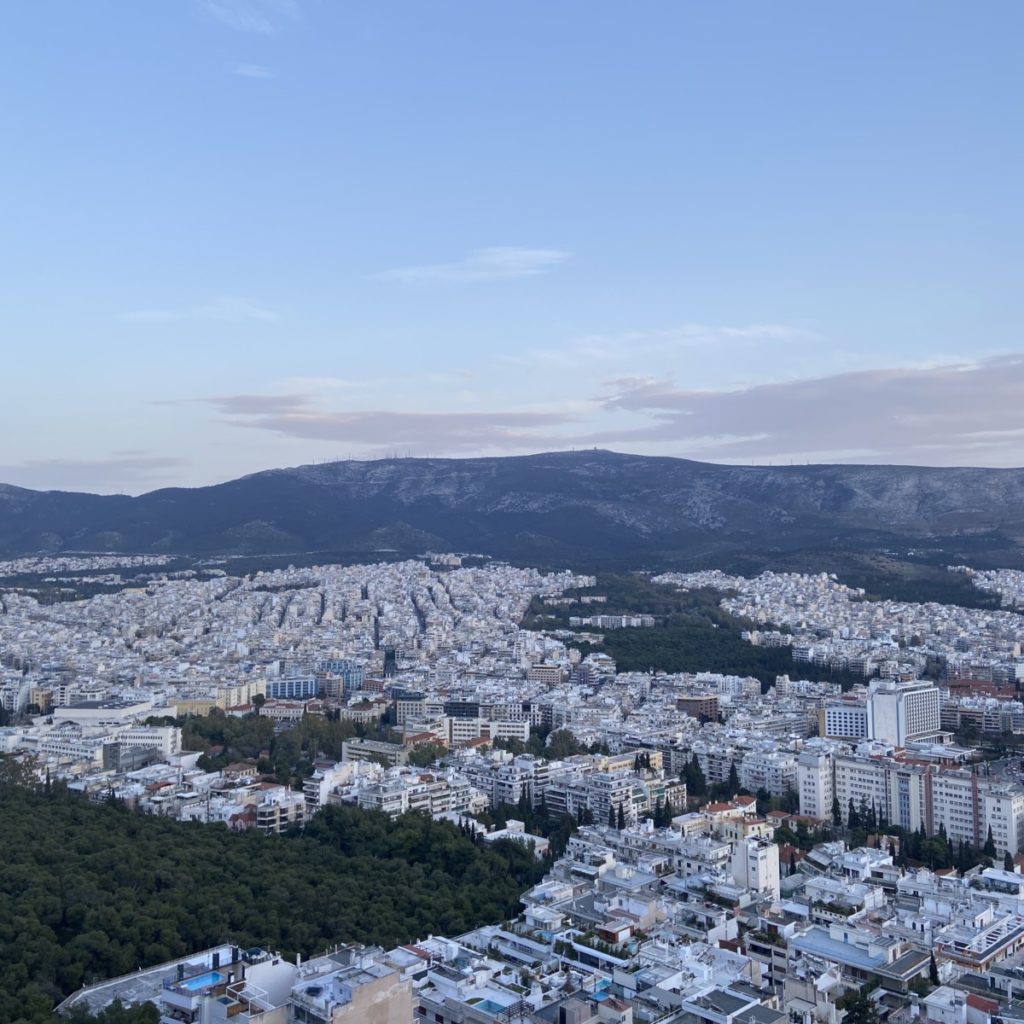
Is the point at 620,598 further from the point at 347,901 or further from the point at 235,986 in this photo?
the point at 235,986

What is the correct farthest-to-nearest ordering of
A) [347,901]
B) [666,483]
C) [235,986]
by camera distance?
[666,483]
[347,901]
[235,986]

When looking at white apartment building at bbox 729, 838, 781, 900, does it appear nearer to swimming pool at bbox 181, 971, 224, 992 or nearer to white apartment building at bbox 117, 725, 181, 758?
swimming pool at bbox 181, 971, 224, 992

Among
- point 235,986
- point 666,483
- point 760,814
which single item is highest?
point 666,483

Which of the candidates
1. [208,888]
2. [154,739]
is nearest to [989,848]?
[208,888]

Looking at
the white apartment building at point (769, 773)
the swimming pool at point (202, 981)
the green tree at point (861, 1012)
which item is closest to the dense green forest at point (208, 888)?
the swimming pool at point (202, 981)

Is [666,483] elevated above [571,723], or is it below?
above

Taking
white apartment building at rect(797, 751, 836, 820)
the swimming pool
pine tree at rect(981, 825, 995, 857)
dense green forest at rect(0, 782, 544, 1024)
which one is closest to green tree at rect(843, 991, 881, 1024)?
dense green forest at rect(0, 782, 544, 1024)

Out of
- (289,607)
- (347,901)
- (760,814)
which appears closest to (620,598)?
(289,607)
